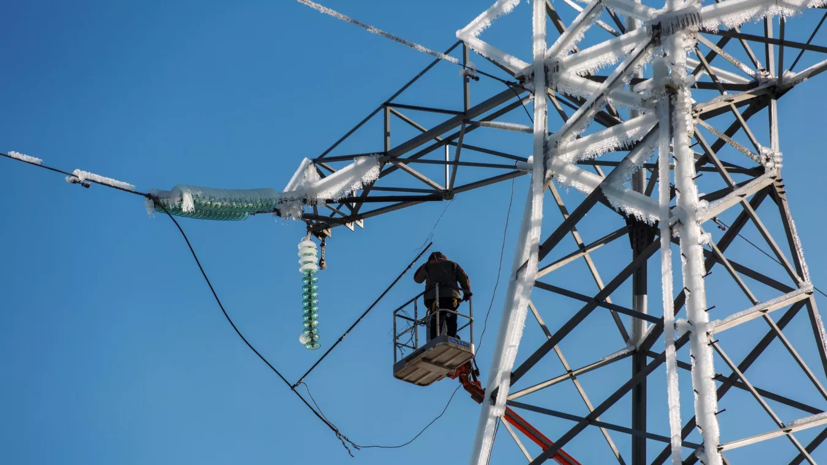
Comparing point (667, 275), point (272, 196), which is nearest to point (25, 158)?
point (272, 196)

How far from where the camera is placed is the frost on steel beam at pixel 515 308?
17656 millimetres

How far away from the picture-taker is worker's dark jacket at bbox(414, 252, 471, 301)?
72.2 feet

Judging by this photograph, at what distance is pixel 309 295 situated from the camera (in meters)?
23.3

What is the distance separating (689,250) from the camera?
15750 mm

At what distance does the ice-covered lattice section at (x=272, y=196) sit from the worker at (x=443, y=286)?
203 centimetres

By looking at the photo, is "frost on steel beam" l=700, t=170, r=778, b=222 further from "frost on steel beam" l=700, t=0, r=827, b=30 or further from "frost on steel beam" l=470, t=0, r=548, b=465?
"frost on steel beam" l=470, t=0, r=548, b=465

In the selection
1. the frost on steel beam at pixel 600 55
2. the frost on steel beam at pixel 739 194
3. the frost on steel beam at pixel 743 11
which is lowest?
the frost on steel beam at pixel 739 194

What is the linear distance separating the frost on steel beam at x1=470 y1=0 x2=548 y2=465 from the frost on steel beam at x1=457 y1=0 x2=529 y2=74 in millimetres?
1736

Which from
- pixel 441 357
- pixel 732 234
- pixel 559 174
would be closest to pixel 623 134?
pixel 559 174

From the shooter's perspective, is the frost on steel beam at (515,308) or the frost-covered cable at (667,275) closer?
the frost-covered cable at (667,275)

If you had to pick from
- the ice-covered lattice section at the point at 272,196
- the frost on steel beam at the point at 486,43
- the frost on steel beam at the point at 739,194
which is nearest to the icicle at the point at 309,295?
the ice-covered lattice section at the point at 272,196

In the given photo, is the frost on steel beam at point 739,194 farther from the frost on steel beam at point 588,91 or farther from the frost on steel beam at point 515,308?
the frost on steel beam at point 515,308

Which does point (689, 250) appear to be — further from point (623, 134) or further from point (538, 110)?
point (538, 110)

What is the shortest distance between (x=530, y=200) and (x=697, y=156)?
11.6 ft
